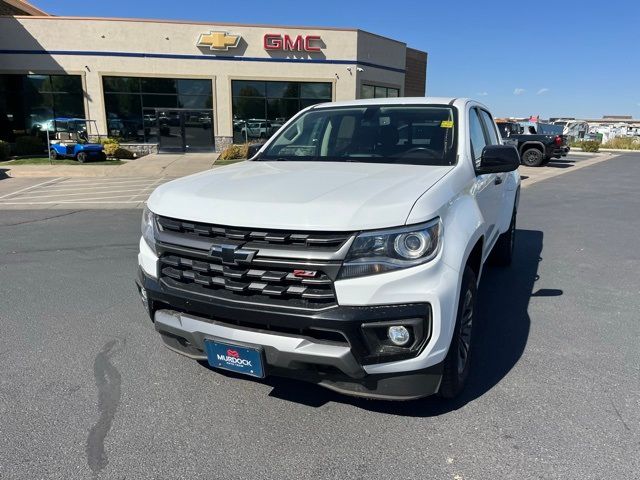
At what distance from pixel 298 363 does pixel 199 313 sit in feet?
2.05

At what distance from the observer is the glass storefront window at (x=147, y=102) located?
23.5 m

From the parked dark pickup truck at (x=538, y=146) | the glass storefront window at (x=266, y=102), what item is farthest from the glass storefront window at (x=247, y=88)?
the parked dark pickup truck at (x=538, y=146)

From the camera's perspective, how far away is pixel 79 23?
22625mm

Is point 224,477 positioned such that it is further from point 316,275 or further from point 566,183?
point 566,183

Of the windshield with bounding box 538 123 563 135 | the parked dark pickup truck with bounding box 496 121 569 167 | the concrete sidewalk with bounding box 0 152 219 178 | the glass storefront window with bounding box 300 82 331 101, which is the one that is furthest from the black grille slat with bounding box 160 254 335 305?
the glass storefront window with bounding box 300 82 331 101

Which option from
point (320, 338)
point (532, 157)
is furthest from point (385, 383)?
point (532, 157)

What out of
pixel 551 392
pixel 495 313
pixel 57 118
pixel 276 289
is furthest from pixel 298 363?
pixel 57 118

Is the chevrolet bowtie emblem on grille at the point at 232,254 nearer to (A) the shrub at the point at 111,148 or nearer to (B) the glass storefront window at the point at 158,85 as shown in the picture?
(A) the shrub at the point at 111,148

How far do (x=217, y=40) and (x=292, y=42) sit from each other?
11.9ft

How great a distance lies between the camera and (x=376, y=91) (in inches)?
1081

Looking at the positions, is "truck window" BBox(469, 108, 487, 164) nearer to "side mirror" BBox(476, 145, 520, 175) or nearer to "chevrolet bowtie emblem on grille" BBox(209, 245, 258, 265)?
"side mirror" BBox(476, 145, 520, 175)

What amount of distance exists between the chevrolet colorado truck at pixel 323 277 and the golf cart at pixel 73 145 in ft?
63.3

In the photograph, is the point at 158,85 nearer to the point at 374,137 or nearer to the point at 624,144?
the point at 374,137

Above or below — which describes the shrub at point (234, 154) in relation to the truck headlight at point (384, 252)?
below
